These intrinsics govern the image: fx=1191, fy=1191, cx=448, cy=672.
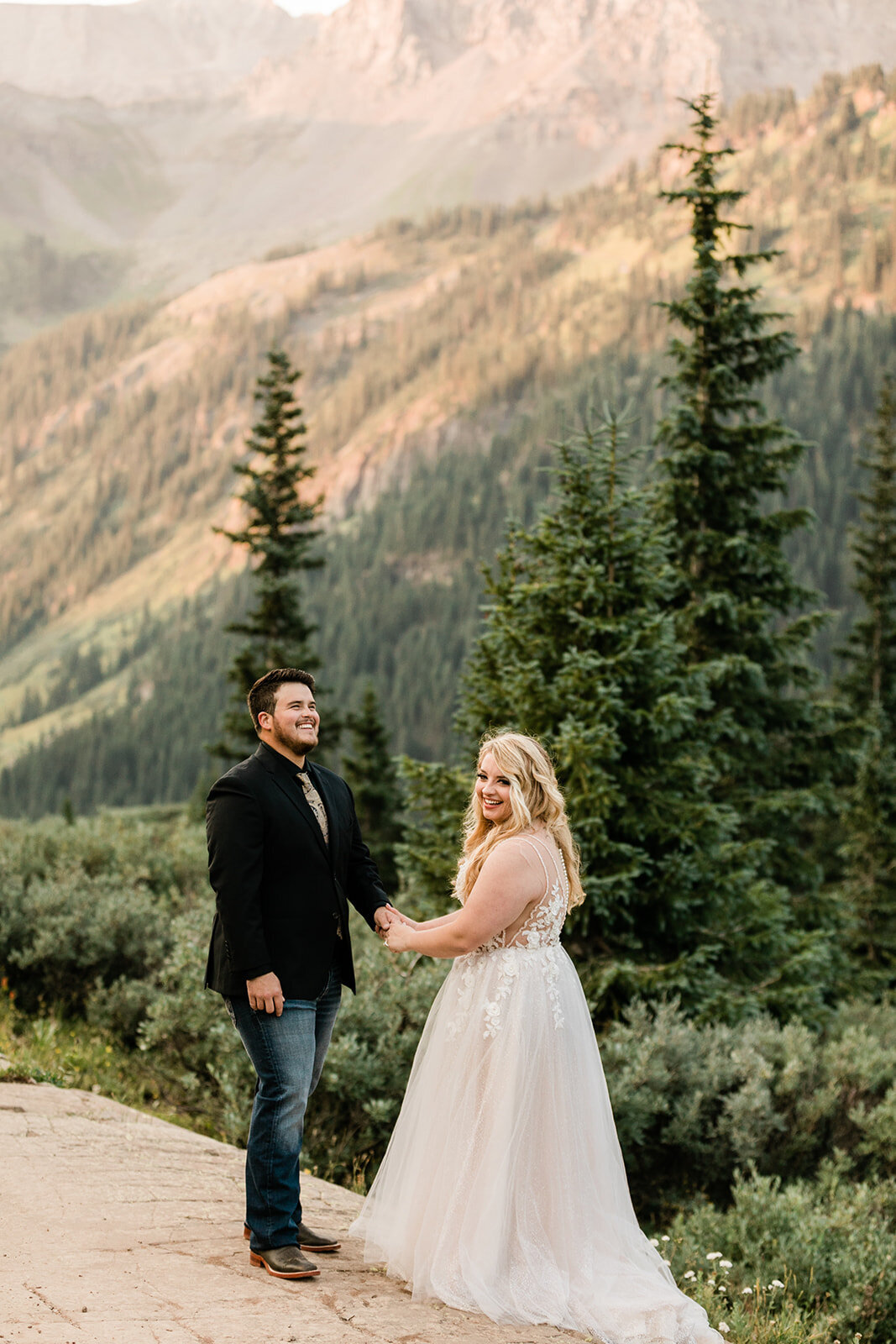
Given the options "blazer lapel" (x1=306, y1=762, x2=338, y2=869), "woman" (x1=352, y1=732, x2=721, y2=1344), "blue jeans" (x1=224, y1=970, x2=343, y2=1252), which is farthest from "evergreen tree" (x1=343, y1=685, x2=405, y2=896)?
"blue jeans" (x1=224, y1=970, x2=343, y2=1252)

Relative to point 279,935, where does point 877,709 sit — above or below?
above

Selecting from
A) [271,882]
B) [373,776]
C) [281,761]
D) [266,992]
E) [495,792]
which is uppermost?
[281,761]

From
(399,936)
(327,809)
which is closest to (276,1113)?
(399,936)

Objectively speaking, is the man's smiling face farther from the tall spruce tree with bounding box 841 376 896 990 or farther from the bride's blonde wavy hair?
the tall spruce tree with bounding box 841 376 896 990

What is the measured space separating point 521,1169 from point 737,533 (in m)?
14.2

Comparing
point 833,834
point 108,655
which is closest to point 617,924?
point 833,834

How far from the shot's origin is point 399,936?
5.52 m

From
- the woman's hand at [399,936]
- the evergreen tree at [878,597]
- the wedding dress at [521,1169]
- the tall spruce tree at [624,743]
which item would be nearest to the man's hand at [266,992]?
the woman's hand at [399,936]

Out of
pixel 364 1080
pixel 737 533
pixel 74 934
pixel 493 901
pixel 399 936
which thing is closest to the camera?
pixel 493 901

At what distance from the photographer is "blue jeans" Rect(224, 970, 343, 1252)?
5082 mm

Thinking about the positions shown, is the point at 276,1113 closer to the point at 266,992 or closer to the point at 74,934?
the point at 266,992

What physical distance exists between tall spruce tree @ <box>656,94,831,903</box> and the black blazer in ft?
39.3

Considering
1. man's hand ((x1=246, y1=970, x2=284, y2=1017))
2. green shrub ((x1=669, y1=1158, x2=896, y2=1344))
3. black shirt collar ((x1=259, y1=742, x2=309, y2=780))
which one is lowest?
green shrub ((x1=669, y1=1158, x2=896, y2=1344))

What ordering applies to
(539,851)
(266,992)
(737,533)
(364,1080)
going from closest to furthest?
(266,992) < (539,851) < (364,1080) < (737,533)
